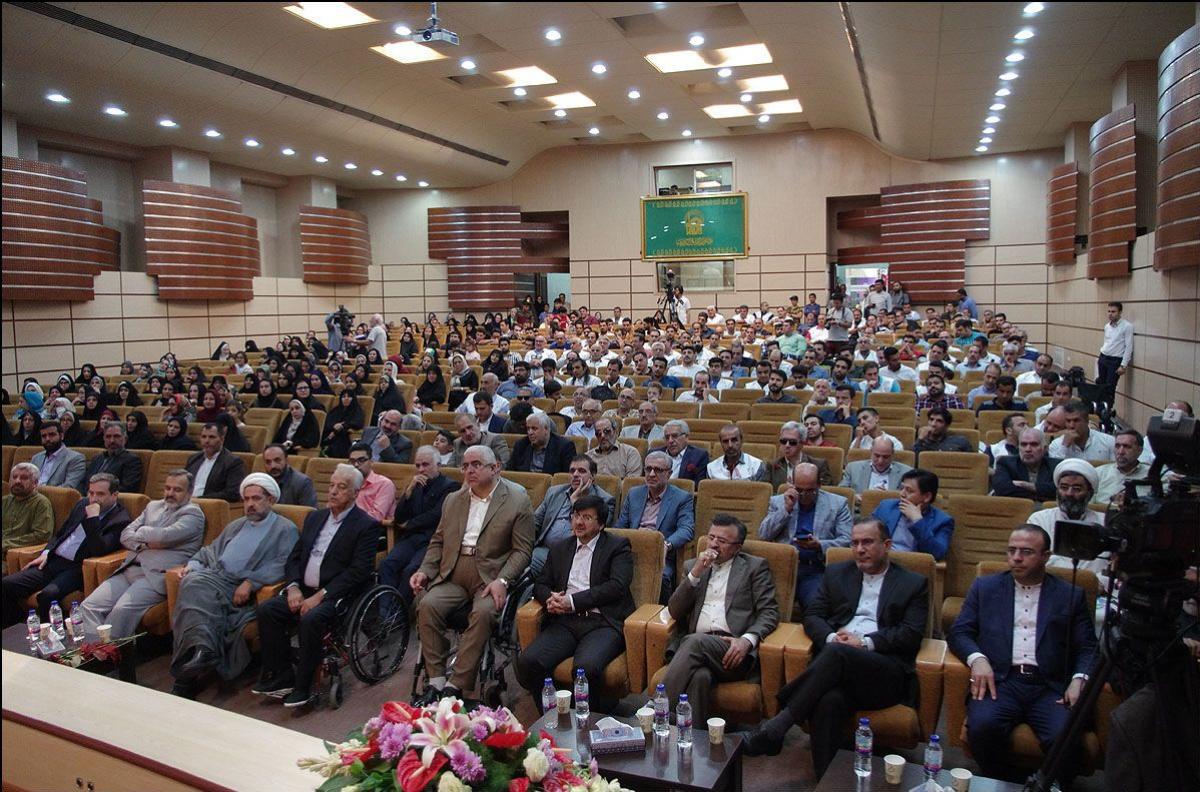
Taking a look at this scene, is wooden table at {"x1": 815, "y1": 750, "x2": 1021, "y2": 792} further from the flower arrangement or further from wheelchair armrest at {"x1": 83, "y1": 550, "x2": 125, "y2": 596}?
wheelchair armrest at {"x1": 83, "y1": 550, "x2": 125, "y2": 596}

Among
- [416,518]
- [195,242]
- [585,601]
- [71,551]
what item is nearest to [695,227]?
[195,242]

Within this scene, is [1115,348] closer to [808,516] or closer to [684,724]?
[808,516]

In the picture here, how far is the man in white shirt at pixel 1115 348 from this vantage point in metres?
8.90

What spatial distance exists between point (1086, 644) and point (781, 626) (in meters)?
1.14

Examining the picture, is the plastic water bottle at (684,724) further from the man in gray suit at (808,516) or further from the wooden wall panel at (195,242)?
the wooden wall panel at (195,242)

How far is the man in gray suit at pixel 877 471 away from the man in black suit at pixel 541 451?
184 cm

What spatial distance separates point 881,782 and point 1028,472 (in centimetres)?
297

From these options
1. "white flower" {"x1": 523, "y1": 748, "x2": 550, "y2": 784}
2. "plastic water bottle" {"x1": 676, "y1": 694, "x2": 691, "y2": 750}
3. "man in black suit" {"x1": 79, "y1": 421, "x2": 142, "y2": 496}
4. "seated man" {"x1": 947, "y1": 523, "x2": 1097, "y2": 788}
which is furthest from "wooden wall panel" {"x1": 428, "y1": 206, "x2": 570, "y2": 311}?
"white flower" {"x1": 523, "y1": 748, "x2": 550, "y2": 784}

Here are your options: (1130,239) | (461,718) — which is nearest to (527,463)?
(461,718)

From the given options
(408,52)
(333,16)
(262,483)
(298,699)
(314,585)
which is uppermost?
(408,52)

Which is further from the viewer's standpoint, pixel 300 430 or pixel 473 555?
pixel 300 430

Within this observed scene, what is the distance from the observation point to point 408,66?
11.9m

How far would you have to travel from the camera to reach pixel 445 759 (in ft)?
6.01

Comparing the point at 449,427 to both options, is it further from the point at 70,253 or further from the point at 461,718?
the point at 70,253
